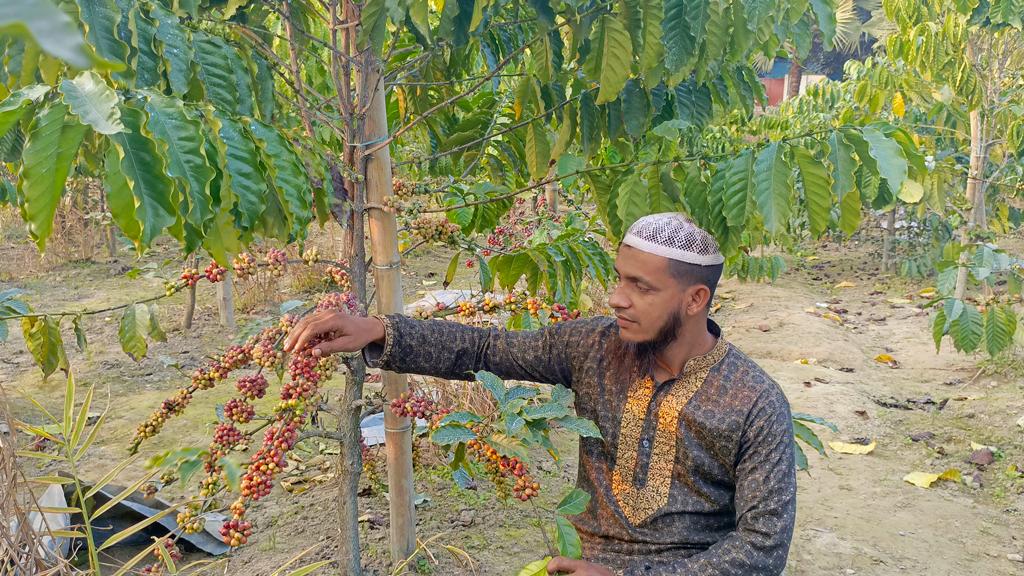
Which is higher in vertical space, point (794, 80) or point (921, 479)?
point (794, 80)

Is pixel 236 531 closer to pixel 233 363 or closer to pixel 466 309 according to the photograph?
pixel 233 363

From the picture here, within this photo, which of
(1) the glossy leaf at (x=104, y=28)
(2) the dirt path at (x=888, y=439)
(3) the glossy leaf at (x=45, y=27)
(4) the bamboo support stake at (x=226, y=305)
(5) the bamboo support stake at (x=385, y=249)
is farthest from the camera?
(4) the bamboo support stake at (x=226, y=305)

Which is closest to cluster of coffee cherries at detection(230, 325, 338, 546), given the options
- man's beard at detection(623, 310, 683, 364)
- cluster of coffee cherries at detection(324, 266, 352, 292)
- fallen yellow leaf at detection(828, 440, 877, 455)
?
cluster of coffee cherries at detection(324, 266, 352, 292)

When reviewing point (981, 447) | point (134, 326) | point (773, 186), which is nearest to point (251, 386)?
point (134, 326)

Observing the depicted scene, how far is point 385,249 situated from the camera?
2.32 metres

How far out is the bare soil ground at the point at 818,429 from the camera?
3.16m

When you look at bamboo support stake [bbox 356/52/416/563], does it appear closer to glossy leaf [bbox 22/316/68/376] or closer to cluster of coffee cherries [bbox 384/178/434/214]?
cluster of coffee cherries [bbox 384/178/434/214]

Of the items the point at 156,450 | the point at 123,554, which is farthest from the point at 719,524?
the point at 156,450

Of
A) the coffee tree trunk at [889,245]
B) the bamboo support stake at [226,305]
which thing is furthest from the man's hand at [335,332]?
the coffee tree trunk at [889,245]

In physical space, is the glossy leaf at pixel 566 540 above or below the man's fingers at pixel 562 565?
above

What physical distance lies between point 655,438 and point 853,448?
8.97 feet

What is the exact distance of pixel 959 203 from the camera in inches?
221

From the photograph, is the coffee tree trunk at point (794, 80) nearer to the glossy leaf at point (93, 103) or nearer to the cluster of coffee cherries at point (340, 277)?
the cluster of coffee cherries at point (340, 277)

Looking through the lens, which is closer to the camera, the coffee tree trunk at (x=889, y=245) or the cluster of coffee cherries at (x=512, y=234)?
the cluster of coffee cherries at (x=512, y=234)
